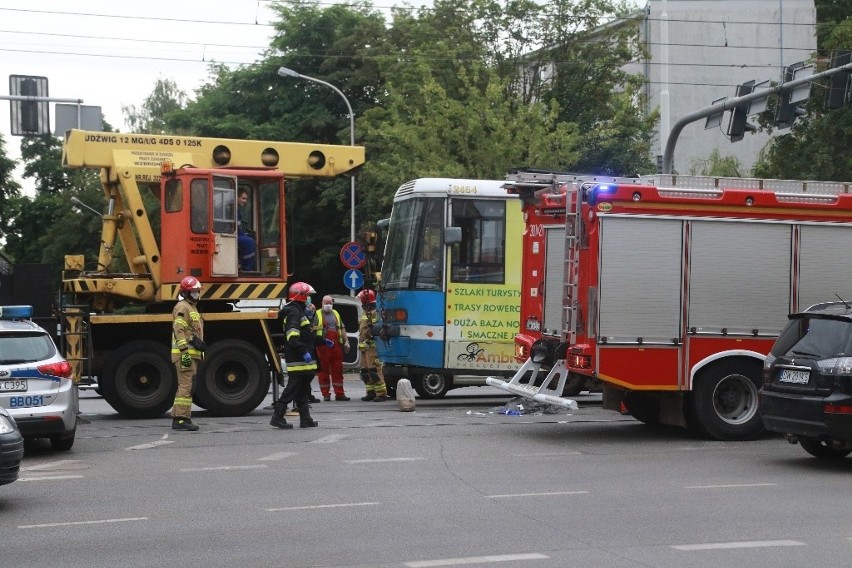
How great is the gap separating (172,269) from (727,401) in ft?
25.3

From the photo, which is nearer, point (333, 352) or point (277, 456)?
point (277, 456)

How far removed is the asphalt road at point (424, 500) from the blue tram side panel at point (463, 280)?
11.9 ft

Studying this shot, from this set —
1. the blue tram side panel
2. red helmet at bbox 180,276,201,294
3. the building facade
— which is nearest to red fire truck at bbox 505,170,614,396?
the blue tram side panel

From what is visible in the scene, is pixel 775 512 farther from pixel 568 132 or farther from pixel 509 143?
pixel 568 132

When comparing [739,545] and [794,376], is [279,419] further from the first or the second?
[739,545]

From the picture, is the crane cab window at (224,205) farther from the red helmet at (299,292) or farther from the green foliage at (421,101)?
the green foliage at (421,101)

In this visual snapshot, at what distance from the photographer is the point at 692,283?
14.8 meters

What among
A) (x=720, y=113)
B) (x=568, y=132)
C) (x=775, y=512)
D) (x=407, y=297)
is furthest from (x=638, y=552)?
(x=568, y=132)

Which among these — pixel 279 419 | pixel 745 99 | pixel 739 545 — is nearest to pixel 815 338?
pixel 739 545

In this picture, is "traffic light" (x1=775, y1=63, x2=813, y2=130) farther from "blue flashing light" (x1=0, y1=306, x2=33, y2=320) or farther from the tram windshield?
"blue flashing light" (x1=0, y1=306, x2=33, y2=320)

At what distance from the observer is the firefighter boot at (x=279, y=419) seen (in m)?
16.0

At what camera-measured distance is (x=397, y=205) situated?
68.5ft

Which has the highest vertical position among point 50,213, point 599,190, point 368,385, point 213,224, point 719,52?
point 719,52

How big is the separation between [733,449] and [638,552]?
6.15 meters
